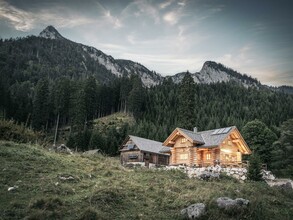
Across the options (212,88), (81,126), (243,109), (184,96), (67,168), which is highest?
(212,88)

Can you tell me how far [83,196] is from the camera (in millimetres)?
15992

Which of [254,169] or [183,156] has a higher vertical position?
[183,156]

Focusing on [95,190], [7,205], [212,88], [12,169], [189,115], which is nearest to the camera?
[7,205]

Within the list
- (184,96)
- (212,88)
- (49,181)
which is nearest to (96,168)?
(49,181)

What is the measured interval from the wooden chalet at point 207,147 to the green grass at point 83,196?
63.9 feet

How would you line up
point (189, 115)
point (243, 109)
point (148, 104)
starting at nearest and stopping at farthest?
point (189, 115)
point (148, 104)
point (243, 109)

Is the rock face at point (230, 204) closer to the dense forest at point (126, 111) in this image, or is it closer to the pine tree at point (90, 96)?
the dense forest at point (126, 111)

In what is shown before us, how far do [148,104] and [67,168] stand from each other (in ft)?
339

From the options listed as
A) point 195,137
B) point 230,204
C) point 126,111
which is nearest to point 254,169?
point 195,137

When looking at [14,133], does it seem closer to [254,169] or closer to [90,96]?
[254,169]

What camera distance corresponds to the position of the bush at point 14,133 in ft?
85.9

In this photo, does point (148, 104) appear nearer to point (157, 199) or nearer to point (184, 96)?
point (184, 96)

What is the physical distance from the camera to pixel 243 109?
445 ft

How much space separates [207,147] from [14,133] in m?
26.2
